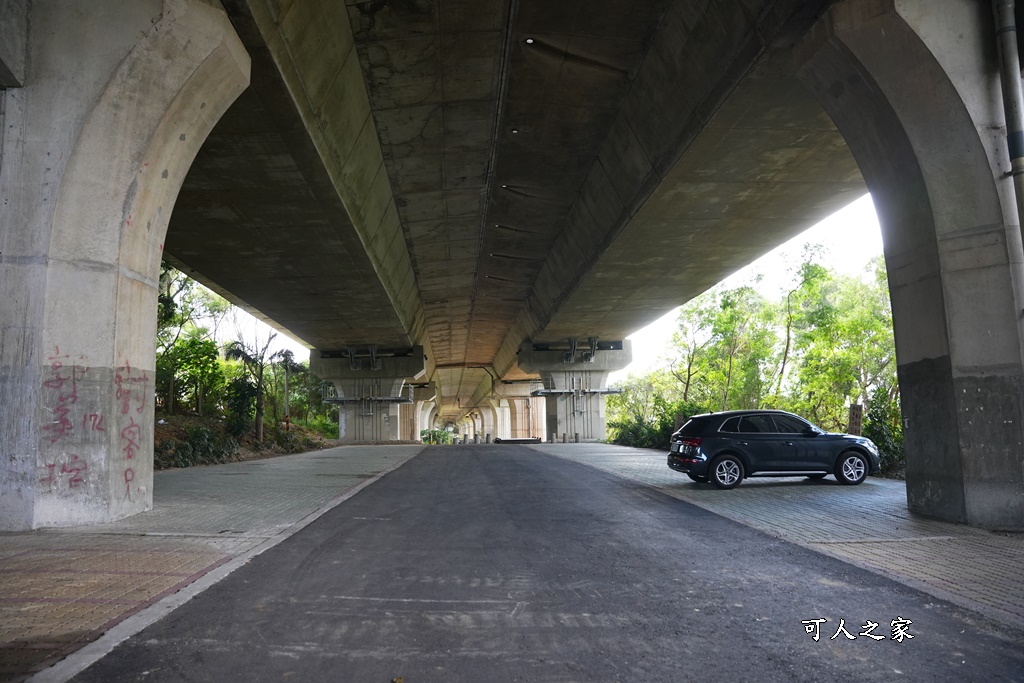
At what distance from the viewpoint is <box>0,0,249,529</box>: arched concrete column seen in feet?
27.2

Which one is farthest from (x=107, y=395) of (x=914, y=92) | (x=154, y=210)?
(x=914, y=92)

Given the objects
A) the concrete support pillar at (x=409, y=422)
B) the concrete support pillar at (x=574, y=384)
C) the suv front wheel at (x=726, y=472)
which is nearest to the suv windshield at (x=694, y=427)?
the suv front wheel at (x=726, y=472)

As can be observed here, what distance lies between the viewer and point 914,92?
8.47 metres

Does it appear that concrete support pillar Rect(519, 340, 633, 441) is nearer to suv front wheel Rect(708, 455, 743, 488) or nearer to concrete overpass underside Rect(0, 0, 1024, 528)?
concrete overpass underside Rect(0, 0, 1024, 528)

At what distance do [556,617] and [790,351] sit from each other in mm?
34526

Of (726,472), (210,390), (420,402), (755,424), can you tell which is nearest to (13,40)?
(726,472)

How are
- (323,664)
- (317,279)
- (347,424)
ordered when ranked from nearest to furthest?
1. (323,664)
2. (317,279)
3. (347,424)

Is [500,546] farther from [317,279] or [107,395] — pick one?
[317,279]

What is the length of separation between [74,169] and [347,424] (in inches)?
1360

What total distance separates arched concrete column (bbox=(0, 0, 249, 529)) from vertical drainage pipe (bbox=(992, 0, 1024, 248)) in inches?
387

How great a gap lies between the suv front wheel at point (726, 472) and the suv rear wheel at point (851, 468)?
187 centimetres

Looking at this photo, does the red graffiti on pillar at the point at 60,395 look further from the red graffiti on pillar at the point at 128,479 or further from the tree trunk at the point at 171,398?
the tree trunk at the point at 171,398

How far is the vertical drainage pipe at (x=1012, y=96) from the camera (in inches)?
316

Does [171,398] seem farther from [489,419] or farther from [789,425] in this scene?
[489,419]
